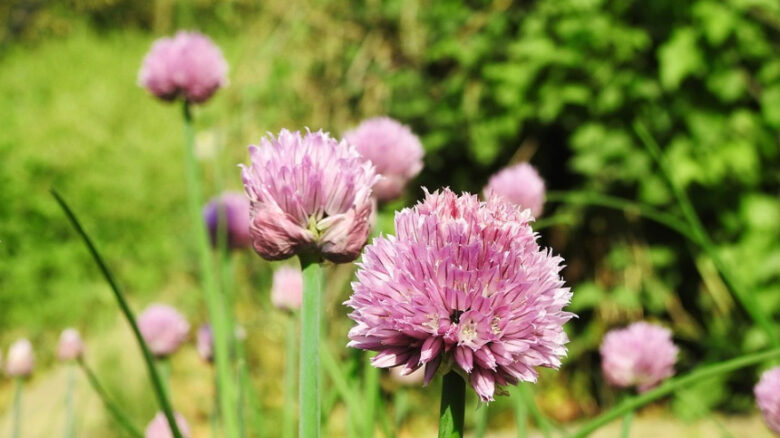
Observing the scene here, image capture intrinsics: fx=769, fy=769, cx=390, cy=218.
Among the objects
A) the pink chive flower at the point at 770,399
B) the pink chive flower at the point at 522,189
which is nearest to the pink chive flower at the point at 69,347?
the pink chive flower at the point at 522,189

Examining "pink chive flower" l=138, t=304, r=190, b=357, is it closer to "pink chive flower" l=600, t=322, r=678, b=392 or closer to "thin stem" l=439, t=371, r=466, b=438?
"pink chive flower" l=600, t=322, r=678, b=392

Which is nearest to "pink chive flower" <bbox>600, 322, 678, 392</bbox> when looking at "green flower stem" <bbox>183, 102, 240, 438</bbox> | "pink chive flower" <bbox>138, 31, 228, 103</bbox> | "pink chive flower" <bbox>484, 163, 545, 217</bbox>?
"pink chive flower" <bbox>484, 163, 545, 217</bbox>

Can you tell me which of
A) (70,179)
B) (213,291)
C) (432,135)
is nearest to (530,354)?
(213,291)

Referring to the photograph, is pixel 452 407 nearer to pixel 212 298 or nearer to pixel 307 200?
pixel 307 200

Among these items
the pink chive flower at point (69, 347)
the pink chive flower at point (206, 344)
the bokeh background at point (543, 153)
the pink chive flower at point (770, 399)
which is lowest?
the pink chive flower at point (770, 399)

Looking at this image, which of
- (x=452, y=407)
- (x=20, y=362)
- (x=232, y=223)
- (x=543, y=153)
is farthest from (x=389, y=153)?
(x=543, y=153)

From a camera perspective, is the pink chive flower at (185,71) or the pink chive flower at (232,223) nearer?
the pink chive flower at (185,71)

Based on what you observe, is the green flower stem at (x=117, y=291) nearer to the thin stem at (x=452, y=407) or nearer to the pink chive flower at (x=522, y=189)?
the thin stem at (x=452, y=407)
